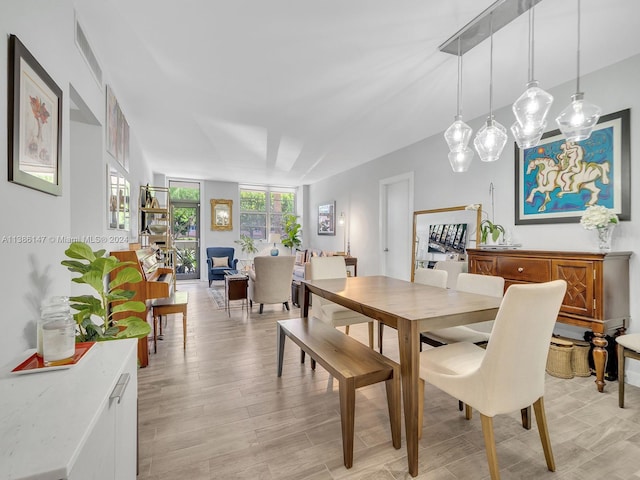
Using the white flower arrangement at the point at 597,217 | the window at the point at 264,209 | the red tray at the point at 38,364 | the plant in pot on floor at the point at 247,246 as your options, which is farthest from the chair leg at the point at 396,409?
the window at the point at 264,209

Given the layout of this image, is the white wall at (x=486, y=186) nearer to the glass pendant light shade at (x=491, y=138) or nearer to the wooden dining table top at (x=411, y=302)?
the glass pendant light shade at (x=491, y=138)

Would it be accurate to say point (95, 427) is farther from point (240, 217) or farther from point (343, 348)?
point (240, 217)

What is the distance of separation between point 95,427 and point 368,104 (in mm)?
3556

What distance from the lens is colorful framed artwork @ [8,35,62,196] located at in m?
1.21

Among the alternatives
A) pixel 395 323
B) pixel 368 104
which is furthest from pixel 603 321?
pixel 368 104

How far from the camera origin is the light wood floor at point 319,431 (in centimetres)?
160

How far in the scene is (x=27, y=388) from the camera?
0.96m

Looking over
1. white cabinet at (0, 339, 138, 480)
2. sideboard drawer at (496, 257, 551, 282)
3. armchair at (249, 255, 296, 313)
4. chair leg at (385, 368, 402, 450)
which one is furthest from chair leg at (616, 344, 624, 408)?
armchair at (249, 255, 296, 313)

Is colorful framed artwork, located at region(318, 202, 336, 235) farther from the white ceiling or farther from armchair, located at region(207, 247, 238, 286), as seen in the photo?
the white ceiling

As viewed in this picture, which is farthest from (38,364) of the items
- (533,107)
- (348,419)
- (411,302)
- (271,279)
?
(271,279)

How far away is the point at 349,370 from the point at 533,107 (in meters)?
1.94

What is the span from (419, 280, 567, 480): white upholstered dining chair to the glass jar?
5.64 feet

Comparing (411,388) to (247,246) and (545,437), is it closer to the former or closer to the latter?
(545,437)

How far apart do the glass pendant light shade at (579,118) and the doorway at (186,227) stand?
26.1 ft
